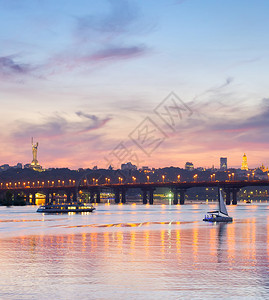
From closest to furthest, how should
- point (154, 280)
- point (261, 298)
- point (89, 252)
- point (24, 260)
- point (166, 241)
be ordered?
point (261, 298)
point (154, 280)
point (24, 260)
point (89, 252)
point (166, 241)

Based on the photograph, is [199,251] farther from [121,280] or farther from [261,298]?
[261,298]

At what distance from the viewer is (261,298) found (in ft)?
103

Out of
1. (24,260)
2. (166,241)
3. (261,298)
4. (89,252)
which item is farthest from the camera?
(166,241)

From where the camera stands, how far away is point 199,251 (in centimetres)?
5600

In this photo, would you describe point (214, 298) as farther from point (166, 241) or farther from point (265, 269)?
point (166, 241)

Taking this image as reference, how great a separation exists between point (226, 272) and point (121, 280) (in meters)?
8.83

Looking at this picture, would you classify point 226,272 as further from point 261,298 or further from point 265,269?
point 261,298

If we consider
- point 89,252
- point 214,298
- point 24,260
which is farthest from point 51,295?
point 89,252

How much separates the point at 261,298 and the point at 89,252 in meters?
26.4

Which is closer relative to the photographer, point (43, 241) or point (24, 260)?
point (24, 260)

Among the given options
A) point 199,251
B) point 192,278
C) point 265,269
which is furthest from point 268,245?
point 192,278

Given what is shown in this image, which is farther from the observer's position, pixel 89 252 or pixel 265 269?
pixel 89 252

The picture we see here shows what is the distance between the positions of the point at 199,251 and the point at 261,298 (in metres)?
24.6

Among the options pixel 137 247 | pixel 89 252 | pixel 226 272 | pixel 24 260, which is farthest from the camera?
pixel 137 247
